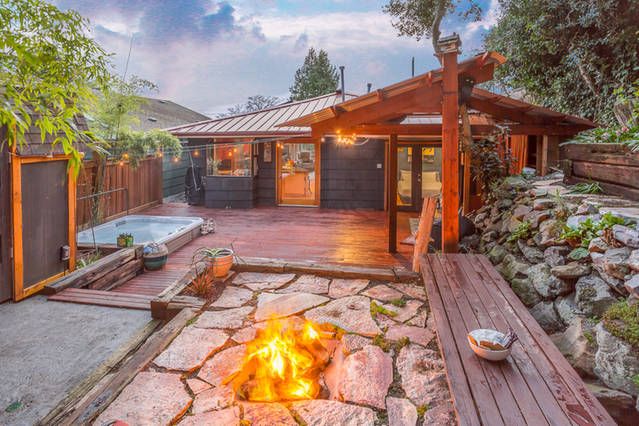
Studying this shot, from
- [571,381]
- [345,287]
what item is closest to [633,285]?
[571,381]

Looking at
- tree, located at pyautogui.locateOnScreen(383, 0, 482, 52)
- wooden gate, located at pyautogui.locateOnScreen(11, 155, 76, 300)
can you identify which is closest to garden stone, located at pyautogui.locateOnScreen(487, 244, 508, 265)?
wooden gate, located at pyautogui.locateOnScreen(11, 155, 76, 300)

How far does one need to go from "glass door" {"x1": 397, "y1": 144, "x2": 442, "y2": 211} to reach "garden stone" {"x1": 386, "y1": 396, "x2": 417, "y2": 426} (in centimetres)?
865

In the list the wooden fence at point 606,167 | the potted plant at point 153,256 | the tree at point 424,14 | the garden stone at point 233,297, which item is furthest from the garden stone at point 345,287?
the tree at point 424,14

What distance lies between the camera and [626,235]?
2.59m

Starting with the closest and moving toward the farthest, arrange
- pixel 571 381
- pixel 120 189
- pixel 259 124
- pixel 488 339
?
1. pixel 571 381
2. pixel 488 339
3. pixel 120 189
4. pixel 259 124

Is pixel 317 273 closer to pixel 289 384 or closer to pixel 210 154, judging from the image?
pixel 289 384

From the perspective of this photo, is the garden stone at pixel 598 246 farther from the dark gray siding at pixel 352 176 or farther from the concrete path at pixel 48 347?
the dark gray siding at pixel 352 176

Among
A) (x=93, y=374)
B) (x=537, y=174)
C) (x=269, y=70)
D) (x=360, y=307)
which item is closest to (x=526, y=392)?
(x=360, y=307)

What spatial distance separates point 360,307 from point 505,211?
2.74 metres

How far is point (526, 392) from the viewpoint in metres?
1.74

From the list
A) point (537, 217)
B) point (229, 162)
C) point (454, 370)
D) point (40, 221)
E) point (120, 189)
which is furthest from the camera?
point (229, 162)

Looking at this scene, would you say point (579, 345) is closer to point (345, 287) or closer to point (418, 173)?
point (345, 287)

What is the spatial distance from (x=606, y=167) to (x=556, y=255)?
4.26 ft

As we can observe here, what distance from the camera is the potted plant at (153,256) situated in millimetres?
5816
